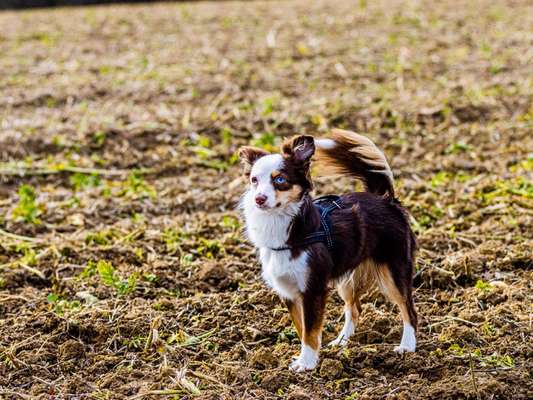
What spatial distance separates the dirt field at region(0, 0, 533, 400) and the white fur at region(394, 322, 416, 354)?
7 centimetres

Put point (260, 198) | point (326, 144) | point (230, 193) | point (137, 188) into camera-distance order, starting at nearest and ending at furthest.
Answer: point (260, 198), point (326, 144), point (230, 193), point (137, 188)

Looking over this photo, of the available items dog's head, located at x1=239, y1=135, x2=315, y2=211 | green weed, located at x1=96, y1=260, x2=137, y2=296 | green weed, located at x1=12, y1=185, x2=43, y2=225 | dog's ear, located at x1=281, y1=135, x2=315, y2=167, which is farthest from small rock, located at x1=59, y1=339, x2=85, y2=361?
green weed, located at x1=12, y1=185, x2=43, y2=225

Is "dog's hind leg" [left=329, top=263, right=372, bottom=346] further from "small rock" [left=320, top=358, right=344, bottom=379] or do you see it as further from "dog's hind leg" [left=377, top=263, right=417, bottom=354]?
"small rock" [left=320, top=358, right=344, bottom=379]

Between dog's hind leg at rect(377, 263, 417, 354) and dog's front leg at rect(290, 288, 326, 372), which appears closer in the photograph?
dog's front leg at rect(290, 288, 326, 372)

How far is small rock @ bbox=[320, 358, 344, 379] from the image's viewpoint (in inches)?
172

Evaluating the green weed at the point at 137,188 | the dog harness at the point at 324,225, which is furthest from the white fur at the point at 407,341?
the green weed at the point at 137,188

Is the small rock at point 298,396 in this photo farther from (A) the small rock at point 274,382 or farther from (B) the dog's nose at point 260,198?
(B) the dog's nose at point 260,198

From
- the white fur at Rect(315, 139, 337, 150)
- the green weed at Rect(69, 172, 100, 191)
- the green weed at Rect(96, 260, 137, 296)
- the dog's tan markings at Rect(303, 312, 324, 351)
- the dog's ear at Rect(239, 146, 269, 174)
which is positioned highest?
the dog's ear at Rect(239, 146, 269, 174)

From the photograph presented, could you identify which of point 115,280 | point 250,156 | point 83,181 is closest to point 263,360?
point 250,156

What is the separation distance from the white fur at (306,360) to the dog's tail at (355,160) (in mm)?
1029

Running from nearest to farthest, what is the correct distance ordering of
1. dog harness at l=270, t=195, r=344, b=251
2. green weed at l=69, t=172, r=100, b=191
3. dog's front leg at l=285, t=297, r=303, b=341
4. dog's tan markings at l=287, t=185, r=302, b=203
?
dog's tan markings at l=287, t=185, r=302, b=203 < dog harness at l=270, t=195, r=344, b=251 < dog's front leg at l=285, t=297, r=303, b=341 < green weed at l=69, t=172, r=100, b=191

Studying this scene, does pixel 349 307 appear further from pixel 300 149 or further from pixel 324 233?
pixel 300 149

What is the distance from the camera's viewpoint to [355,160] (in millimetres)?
4785

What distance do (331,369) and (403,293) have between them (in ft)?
1.99
